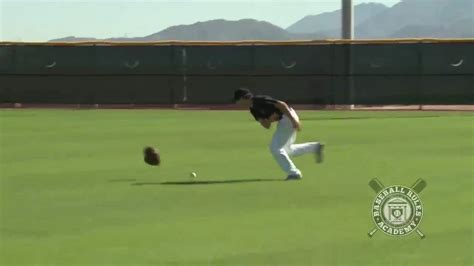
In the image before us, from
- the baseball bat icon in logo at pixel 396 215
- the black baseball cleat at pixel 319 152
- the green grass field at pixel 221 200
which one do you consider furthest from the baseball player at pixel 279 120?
the baseball bat icon in logo at pixel 396 215

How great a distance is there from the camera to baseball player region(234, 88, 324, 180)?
1311 cm

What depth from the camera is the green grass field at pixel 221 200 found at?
847 cm

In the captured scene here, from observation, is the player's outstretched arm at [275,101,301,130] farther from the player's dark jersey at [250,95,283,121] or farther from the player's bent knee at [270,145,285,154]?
the player's bent knee at [270,145,285,154]

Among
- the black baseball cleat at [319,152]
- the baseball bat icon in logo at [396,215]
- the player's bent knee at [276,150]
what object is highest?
the baseball bat icon in logo at [396,215]

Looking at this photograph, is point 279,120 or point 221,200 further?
point 279,120

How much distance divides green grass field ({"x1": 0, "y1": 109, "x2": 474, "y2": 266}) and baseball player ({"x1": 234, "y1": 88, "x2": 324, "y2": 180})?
35 cm

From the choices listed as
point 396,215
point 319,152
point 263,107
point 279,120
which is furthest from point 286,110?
point 396,215

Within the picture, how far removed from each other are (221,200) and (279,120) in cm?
243

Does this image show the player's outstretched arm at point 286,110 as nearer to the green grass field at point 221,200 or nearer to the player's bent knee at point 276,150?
the player's bent knee at point 276,150

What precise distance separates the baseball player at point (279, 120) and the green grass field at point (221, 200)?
1.15 feet

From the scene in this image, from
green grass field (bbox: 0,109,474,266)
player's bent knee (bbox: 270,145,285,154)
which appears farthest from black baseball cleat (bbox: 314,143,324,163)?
player's bent knee (bbox: 270,145,285,154)

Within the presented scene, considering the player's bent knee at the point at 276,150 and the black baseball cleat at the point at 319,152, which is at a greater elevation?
the player's bent knee at the point at 276,150

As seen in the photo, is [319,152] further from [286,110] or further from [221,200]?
[221,200]

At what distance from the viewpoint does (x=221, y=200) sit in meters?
11.5
